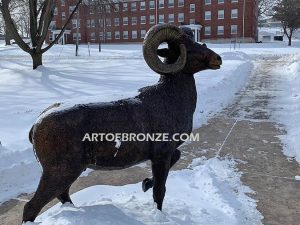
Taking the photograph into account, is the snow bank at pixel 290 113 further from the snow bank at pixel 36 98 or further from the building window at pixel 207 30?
the building window at pixel 207 30

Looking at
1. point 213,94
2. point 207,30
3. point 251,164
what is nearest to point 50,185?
point 251,164

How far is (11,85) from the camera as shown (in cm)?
1470

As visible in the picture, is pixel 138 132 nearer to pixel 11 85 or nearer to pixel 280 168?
pixel 280 168

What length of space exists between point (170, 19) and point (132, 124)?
63.4m

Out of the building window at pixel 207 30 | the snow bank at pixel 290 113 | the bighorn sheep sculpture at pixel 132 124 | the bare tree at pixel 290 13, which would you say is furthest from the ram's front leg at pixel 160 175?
the building window at pixel 207 30

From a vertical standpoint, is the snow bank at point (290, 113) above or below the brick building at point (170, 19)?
below

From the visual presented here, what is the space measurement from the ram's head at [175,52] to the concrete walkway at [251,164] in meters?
2.01

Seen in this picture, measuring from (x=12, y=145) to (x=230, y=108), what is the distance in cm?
689

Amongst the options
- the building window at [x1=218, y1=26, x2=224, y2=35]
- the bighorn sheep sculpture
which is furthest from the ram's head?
the building window at [x1=218, y1=26, x2=224, y2=35]

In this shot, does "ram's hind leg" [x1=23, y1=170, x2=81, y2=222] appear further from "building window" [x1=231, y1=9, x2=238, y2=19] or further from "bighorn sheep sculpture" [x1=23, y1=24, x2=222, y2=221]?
"building window" [x1=231, y1=9, x2=238, y2=19]

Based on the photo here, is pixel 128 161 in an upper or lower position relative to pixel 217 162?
upper

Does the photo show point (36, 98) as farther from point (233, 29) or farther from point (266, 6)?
point (266, 6)

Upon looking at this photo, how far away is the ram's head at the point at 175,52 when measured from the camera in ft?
12.2

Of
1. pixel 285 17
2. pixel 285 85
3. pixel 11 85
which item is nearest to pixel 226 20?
pixel 285 17
